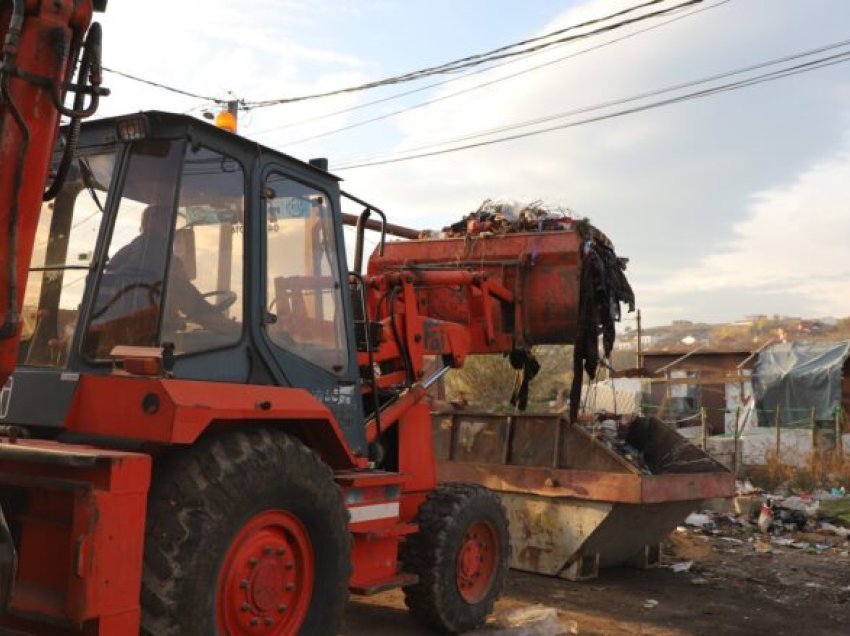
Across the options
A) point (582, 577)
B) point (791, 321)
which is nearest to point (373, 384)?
point (582, 577)

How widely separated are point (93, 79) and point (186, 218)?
894 mm

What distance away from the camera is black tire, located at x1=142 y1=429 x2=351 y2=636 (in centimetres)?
323

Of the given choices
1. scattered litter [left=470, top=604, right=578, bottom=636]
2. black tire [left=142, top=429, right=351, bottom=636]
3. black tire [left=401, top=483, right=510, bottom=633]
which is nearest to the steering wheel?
black tire [left=142, top=429, right=351, bottom=636]

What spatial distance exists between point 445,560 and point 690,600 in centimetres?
278

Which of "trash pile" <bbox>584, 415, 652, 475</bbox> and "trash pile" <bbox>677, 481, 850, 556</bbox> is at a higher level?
"trash pile" <bbox>584, 415, 652, 475</bbox>

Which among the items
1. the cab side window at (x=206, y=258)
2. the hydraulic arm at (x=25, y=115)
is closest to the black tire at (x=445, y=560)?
the cab side window at (x=206, y=258)

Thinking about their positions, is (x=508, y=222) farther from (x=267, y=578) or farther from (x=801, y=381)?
(x=801, y=381)

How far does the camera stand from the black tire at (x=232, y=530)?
3.23 metres

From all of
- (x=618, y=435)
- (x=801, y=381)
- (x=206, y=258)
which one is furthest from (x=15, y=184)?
(x=801, y=381)

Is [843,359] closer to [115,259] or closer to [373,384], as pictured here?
[373,384]

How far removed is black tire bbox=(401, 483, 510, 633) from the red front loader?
0.02 metres

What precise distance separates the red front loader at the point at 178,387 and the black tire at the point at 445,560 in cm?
2

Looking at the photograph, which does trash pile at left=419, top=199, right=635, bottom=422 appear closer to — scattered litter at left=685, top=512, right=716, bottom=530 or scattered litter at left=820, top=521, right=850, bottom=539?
scattered litter at left=685, top=512, right=716, bottom=530

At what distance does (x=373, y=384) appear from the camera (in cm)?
528
